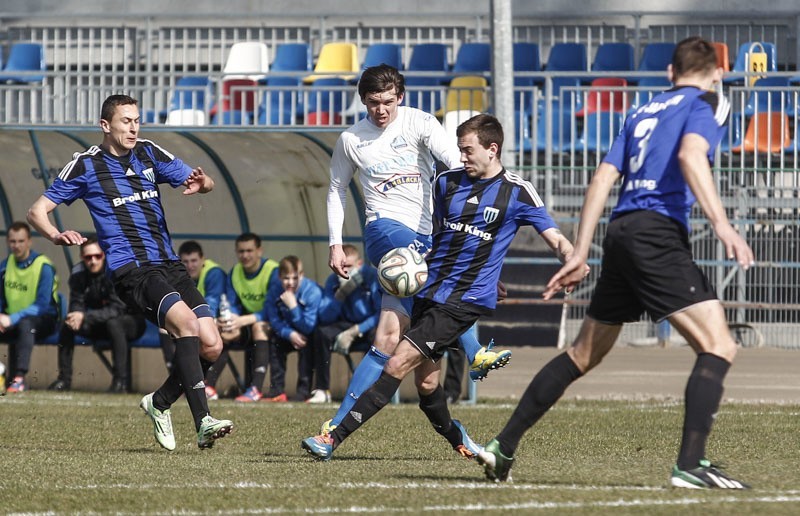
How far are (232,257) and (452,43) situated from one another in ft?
31.5

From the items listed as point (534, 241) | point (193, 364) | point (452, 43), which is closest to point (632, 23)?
point (452, 43)

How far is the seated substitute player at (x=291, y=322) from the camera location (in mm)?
12852

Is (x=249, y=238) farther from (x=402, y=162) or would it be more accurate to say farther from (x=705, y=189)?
(x=705, y=189)

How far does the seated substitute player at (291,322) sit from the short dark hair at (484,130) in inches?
230

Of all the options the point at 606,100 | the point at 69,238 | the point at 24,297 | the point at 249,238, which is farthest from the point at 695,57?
the point at 606,100

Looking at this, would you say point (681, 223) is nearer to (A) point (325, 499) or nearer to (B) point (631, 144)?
(B) point (631, 144)

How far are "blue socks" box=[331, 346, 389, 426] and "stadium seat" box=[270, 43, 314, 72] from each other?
14.8 m

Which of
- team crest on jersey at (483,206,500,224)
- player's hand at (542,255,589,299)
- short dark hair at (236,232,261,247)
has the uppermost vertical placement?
team crest on jersey at (483,206,500,224)

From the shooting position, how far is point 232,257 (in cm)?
1459

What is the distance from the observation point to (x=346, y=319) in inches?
508

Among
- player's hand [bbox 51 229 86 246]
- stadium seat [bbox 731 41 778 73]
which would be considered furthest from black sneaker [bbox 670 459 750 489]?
stadium seat [bbox 731 41 778 73]

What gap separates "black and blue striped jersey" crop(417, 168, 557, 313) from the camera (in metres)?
7.15

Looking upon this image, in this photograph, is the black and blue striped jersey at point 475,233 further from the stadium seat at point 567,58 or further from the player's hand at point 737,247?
the stadium seat at point 567,58

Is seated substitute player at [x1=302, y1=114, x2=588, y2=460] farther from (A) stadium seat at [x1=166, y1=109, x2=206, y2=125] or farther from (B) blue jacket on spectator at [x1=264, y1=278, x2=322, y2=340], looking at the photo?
(A) stadium seat at [x1=166, y1=109, x2=206, y2=125]
